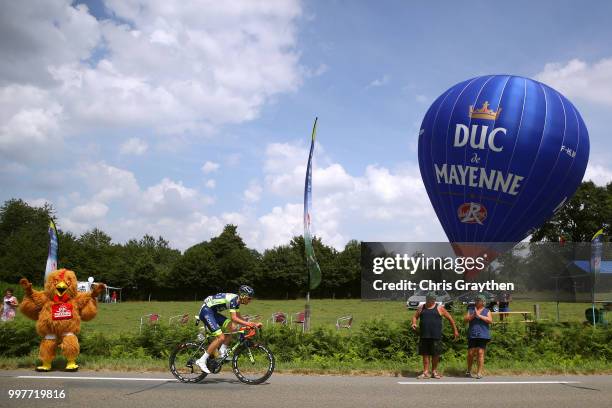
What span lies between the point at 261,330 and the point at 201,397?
16.0ft

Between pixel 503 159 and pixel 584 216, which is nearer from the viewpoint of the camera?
pixel 503 159

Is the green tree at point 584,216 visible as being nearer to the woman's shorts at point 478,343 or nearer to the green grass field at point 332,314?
the green grass field at point 332,314

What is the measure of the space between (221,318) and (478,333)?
5396 mm

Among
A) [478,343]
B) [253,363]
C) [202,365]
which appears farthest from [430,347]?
[202,365]

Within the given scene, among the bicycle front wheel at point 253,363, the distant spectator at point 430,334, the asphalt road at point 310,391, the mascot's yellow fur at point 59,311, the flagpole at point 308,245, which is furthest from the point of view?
the flagpole at point 308,245

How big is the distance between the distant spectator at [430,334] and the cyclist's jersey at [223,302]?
397cm

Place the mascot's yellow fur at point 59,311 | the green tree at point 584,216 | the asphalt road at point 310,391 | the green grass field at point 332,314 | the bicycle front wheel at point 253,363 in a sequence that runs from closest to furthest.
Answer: the asphalt road at point 310,391 < the bicycle front wheel at point 253,363 < the mascot's yellow fur at point 59,311 < the green grass field at point 332,314 < the green tree at point 584,216

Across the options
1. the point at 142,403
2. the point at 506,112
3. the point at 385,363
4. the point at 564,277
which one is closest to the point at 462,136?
the point at 506,112

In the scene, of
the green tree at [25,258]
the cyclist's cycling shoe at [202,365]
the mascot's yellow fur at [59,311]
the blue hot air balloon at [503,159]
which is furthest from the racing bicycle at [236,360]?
the green tree at [25,258]

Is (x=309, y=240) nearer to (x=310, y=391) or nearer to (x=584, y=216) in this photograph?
(x=310, y=391)

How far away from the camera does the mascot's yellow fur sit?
11.6m

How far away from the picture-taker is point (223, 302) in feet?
35.3

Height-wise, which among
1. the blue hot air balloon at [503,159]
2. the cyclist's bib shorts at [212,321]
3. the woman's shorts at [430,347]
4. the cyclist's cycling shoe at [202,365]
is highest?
the blue hot air balloon at [503,159]

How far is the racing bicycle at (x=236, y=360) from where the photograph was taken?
10.4 meters
